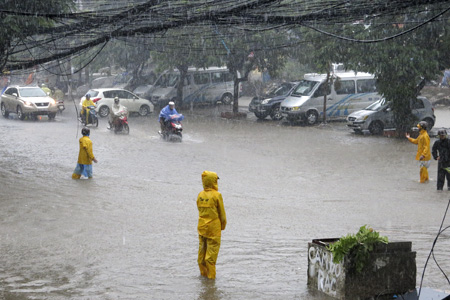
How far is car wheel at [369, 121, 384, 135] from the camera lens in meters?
23.3

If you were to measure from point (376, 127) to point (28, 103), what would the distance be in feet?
49.0

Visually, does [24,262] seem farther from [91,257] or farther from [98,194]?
[98,194]

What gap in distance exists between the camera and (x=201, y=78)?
110ft

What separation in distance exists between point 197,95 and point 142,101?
450 centimetres

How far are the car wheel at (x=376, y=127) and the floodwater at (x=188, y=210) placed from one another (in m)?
0.96

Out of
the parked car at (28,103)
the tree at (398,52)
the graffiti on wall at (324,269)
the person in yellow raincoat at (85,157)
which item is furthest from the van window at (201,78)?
the graffiti on wall at (324,269)

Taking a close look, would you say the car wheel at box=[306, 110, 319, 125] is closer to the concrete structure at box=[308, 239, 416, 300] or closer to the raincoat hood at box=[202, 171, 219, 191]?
the raincoat hood at box=[202, 171, 219, 191]

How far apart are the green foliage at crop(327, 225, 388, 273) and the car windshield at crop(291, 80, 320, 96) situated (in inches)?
815

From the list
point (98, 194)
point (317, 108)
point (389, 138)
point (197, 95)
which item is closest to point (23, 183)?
point (98, 194)

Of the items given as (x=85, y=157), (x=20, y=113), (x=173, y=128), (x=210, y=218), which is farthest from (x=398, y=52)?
(x=20, y=113)

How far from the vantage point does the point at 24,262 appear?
25.9ft

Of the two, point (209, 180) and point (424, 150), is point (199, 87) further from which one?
point (209, 180)

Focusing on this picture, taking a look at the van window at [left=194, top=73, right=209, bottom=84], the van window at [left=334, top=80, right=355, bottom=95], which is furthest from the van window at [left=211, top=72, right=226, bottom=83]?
the van window at [left=334, top=80, right=355, bottom=95]

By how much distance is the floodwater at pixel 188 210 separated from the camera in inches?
284
